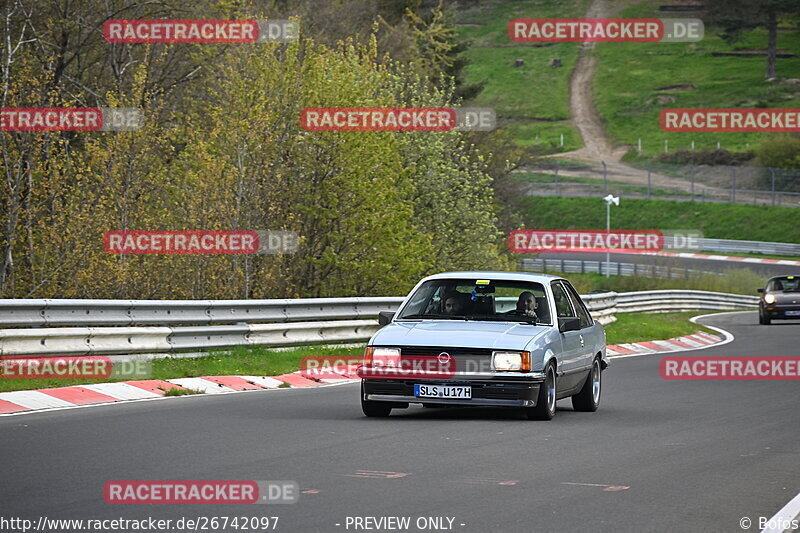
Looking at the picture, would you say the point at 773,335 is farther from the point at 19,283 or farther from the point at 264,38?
the point at 19,283

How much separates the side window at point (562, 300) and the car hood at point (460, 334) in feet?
3.45

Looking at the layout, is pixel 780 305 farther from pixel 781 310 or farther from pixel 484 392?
pixel 484 392

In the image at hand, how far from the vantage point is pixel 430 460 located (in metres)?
9.95

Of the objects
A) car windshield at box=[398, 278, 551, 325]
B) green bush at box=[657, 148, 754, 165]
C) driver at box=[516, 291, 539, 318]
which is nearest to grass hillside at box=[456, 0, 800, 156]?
green bush at box=[657, 148, 754, 165]

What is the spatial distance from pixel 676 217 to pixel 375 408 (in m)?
72.7

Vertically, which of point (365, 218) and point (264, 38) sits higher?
point (264, 38)

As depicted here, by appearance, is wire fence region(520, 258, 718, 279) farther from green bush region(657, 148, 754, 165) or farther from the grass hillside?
the grass hillside

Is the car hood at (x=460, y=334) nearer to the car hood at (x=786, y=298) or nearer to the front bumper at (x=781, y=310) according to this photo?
the front bumper at (x=781, y=310)

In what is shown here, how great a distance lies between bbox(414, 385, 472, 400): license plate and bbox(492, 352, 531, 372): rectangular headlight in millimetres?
368

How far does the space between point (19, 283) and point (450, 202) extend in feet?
49.1

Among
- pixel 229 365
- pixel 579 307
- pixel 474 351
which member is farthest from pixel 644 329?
pixel 474 351

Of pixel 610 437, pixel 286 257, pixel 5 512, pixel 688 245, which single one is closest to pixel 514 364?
pixel 610 437

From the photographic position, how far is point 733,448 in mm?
11227

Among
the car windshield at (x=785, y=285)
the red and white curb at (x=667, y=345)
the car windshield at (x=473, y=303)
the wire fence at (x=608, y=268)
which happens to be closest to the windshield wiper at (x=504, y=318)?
the car windshield at (x=473, y=303)
